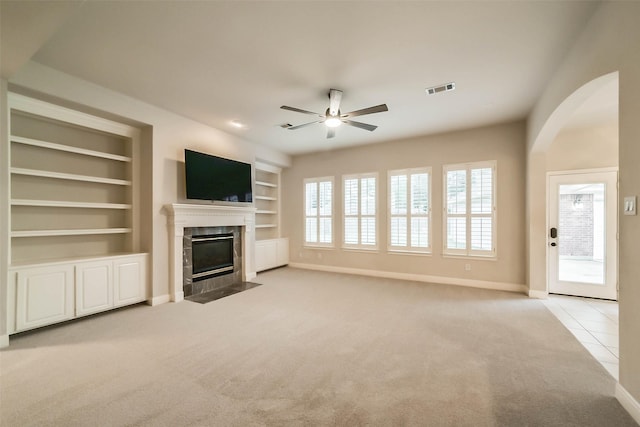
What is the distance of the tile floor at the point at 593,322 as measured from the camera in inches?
104

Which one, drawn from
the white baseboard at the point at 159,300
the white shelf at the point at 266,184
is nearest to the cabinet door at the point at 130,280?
the white baseboard at the point at 159,300

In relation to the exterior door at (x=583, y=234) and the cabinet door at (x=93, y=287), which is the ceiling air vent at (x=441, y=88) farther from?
the cabinet door at (x=93, y=287)

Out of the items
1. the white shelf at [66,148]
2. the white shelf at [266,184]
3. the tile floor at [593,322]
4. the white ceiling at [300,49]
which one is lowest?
the tile floor at [593,322]

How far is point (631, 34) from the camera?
5.69 ft

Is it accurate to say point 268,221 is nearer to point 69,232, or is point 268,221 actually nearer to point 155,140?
point 155,140

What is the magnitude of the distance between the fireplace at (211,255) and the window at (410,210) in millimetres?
3414

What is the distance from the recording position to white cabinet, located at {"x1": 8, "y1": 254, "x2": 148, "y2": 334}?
3.00 m

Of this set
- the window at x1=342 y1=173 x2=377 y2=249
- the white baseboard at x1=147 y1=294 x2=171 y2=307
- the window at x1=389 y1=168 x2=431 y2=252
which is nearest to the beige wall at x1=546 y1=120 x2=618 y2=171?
the window at x1=389 y1=168 x2=431 y2=252

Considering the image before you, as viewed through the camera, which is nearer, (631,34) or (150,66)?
(631,34)

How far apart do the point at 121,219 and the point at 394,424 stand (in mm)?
4537

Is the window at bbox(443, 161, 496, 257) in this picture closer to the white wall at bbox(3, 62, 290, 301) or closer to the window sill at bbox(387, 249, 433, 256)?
the window sill at bbox(387, 249, 433, 256)

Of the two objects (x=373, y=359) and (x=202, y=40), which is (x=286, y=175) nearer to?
(x=202, y=40)

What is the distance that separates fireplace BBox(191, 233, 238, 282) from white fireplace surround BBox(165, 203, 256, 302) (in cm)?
27

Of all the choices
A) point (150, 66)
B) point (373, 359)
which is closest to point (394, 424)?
point (373, 359)
